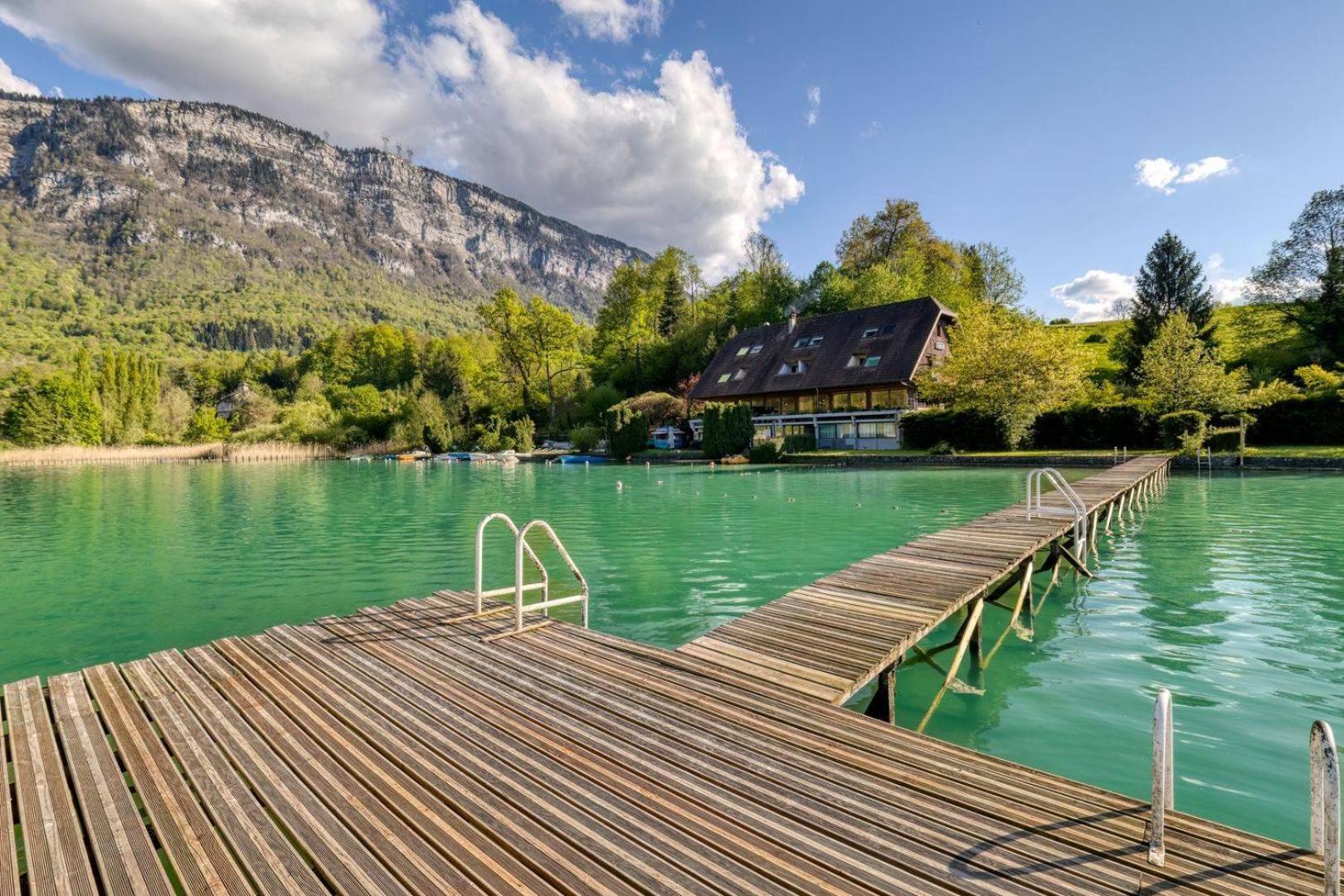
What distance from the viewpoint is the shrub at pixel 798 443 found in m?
40.6

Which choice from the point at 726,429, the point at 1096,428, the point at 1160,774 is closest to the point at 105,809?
the point at 1160,774

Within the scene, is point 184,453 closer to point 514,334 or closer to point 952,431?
point 514,334

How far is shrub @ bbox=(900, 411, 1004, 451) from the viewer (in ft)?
118

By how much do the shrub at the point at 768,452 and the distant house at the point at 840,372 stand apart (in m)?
2.02

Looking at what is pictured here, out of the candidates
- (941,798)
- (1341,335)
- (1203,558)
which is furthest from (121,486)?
(1341,335)

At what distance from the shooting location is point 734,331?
205ft

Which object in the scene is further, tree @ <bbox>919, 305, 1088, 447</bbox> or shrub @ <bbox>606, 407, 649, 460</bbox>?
shrub @ <bbox>606, 407, 649, 460</bbox>

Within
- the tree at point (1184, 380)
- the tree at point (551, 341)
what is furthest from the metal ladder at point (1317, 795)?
the tree at point (551, 341)

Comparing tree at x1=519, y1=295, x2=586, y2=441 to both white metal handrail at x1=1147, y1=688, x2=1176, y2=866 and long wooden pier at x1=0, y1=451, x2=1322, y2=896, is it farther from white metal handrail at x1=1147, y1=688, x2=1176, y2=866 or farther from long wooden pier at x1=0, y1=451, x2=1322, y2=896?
white metal handrail at x1=1147, y1=688, x2=1176, y2=866

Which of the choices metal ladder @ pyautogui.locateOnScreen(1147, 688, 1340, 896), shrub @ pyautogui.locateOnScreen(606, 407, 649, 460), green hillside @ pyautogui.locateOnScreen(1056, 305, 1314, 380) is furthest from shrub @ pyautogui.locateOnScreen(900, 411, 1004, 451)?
metal ladder @ pyautogui.locateOnScreen(1147, 688, 1340, 896)

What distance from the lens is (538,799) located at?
3053 mm

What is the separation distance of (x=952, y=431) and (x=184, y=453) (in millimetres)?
66154

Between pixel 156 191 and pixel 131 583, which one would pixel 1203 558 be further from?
pixel 156 191

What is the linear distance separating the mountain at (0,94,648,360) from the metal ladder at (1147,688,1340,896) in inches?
4167
